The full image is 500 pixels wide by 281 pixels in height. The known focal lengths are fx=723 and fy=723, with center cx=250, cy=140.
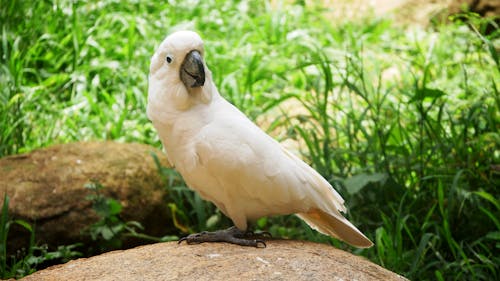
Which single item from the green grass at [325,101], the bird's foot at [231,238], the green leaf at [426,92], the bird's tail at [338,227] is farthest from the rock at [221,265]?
the green leaf at [426,92]

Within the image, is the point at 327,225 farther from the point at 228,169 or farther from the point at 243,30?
the point at 243,30

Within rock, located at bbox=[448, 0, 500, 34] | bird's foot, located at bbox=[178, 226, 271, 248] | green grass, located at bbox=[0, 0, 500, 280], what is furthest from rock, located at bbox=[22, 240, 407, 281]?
rock, located at bbox=[448, 0, 500, 34]

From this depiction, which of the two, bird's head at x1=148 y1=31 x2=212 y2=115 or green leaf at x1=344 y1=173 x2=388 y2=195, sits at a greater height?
bird's head at x1=148 y1=31 x2=212 y2=115

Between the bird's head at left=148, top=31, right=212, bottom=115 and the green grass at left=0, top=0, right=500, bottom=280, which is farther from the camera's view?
the green grass at left=0, top=0, right=500, bottom=280

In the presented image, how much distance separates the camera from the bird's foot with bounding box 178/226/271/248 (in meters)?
3.44

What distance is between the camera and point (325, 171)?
15.9ft

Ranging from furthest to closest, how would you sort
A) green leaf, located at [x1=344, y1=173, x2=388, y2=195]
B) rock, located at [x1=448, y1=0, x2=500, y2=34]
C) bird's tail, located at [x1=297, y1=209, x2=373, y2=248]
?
rock, located at [x1=448, y1=0, x2=500, y2=34], green leaf, located at [x1=344, y1=173, x2=388, y2=195], bird's tail, located at [x1=297, y1=209, x2=373, y2=248]

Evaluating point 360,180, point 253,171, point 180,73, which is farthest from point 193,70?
point 360,180

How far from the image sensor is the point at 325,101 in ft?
16.6

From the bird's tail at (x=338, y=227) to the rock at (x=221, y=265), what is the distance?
0.50ft

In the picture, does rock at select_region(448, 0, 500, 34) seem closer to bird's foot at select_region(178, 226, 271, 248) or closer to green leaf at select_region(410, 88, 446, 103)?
green leaf at select_region(410, 88, 446, 103)

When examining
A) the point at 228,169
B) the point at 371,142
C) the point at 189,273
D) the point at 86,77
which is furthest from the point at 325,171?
the point at 86,77

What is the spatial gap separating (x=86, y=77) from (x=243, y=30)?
199 cm

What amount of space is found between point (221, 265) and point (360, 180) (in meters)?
1.65
